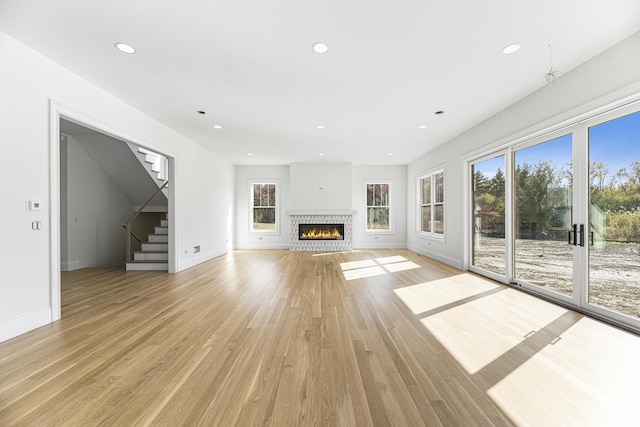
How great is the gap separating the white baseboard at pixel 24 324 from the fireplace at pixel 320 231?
6277 mm

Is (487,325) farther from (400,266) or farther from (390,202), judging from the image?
(390,202)

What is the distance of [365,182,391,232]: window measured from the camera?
29.8 feet

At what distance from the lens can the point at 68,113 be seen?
120 inches

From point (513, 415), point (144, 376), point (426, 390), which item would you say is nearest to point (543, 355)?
point (513, 415)

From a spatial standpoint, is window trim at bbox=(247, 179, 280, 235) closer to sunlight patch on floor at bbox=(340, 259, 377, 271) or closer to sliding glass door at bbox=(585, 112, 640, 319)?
sunlight patch on floor at bbox=(340, 259, 377, 271)

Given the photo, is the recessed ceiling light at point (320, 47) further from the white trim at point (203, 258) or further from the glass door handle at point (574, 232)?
the white trim at point (203, 258)

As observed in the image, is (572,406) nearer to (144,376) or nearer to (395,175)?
(144,376)

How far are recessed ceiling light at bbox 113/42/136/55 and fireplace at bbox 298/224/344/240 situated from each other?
642 centimetres

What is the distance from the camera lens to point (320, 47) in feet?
8.62

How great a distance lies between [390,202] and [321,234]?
251 cm

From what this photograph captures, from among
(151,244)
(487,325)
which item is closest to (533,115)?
(487,325)

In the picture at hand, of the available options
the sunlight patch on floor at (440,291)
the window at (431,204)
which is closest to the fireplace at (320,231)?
the window at (431,204)

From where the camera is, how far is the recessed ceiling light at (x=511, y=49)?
2.60 metres

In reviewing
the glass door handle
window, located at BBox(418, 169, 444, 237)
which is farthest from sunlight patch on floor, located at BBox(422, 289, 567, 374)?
window, located at BBox(418, 169, 444, 237)
